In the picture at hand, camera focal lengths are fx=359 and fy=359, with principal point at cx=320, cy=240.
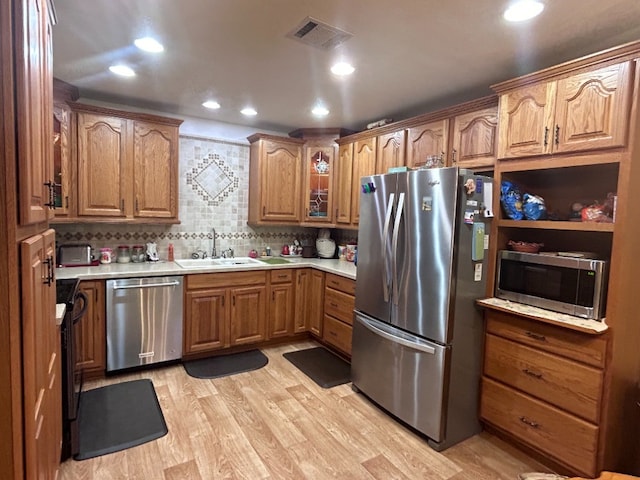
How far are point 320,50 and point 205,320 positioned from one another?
2466 millimetres

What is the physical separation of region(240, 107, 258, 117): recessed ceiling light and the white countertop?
5.00ft

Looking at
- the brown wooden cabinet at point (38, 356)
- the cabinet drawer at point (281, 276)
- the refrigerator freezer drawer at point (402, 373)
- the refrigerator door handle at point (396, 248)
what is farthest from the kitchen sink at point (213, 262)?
the brown wooden cabinet at point (38, 356)

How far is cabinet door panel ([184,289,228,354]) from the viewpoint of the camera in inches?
129

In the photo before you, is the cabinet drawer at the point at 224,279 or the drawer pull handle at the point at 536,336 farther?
the cabinet drawer at the point at 224,279

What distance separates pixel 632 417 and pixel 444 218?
4.83 ft

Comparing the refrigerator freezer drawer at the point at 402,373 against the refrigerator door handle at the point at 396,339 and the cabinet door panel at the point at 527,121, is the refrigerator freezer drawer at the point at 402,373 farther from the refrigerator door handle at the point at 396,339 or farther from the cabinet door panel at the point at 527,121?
A: the cabinet door panel at the point at 527,121

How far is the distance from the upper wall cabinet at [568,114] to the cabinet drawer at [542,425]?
1.43 metres

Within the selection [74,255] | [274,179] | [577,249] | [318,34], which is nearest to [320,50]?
[318,34]

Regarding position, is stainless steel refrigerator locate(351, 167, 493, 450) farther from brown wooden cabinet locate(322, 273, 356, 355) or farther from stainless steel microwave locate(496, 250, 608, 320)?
brown wooden cabinet locate(322, 273, 356, 355)

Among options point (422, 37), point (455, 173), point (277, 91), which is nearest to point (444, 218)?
point (455, 173)

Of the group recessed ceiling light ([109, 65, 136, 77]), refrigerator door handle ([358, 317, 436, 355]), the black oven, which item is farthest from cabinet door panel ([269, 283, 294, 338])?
recessed ceiling light ([109, 65, 136, 77])

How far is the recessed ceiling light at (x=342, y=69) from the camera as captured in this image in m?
2.38

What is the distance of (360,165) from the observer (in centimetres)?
370

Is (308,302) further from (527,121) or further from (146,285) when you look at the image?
(527,121)
